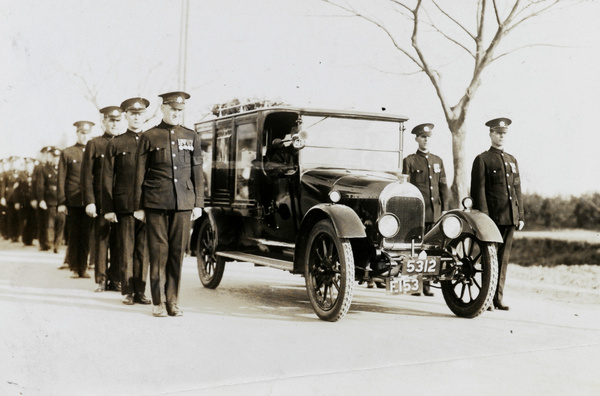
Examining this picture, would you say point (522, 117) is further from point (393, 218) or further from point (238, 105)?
point (238, 105)

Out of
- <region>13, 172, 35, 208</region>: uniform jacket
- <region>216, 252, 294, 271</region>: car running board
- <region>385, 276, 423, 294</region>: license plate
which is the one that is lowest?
<region>385, 276, 423, 294</region>: license plate

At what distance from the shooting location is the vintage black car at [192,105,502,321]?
6.30 metres

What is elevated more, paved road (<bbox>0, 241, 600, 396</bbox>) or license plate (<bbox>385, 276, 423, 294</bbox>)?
license plate (<bbox>385, 276, 423, 294</bbox>)

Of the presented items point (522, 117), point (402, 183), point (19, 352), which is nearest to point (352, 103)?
point (402, 183)

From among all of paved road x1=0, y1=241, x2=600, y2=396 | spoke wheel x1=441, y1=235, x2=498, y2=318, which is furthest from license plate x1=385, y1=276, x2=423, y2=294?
spoke wheel x1=441, y1=235, x2=498, y2=318

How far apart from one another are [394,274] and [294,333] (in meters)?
1.22

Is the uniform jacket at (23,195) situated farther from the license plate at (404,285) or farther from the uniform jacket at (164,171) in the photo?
the license plate at (404,285)

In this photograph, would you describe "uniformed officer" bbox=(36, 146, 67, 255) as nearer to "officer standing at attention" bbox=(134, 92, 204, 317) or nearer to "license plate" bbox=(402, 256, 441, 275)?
"officer standing at attention" bbox=(134, 92, 204, 317)

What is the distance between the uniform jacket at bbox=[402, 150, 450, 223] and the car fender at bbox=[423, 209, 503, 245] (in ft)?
3.84

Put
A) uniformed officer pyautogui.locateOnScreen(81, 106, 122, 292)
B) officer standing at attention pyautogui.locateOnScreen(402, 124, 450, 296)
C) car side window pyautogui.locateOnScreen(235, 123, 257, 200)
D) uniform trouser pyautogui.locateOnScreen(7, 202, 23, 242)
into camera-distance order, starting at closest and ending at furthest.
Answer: car side window pyautogui.locateOnScreen(235, 123, 257, 200), uniformed officer pyautogui.locateOnScreen(81, 106, 122, 292), officer standing at attention pyautogui.locateOnScreen(402, 124, 450, 296), uniform trouser pyautogui.locateOnScreen(7, 202, 23, 242)

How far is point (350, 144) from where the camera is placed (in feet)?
23.5

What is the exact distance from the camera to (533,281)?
28.1 ft

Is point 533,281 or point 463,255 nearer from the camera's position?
point 463,255

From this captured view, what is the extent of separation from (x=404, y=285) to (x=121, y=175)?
334 cm
